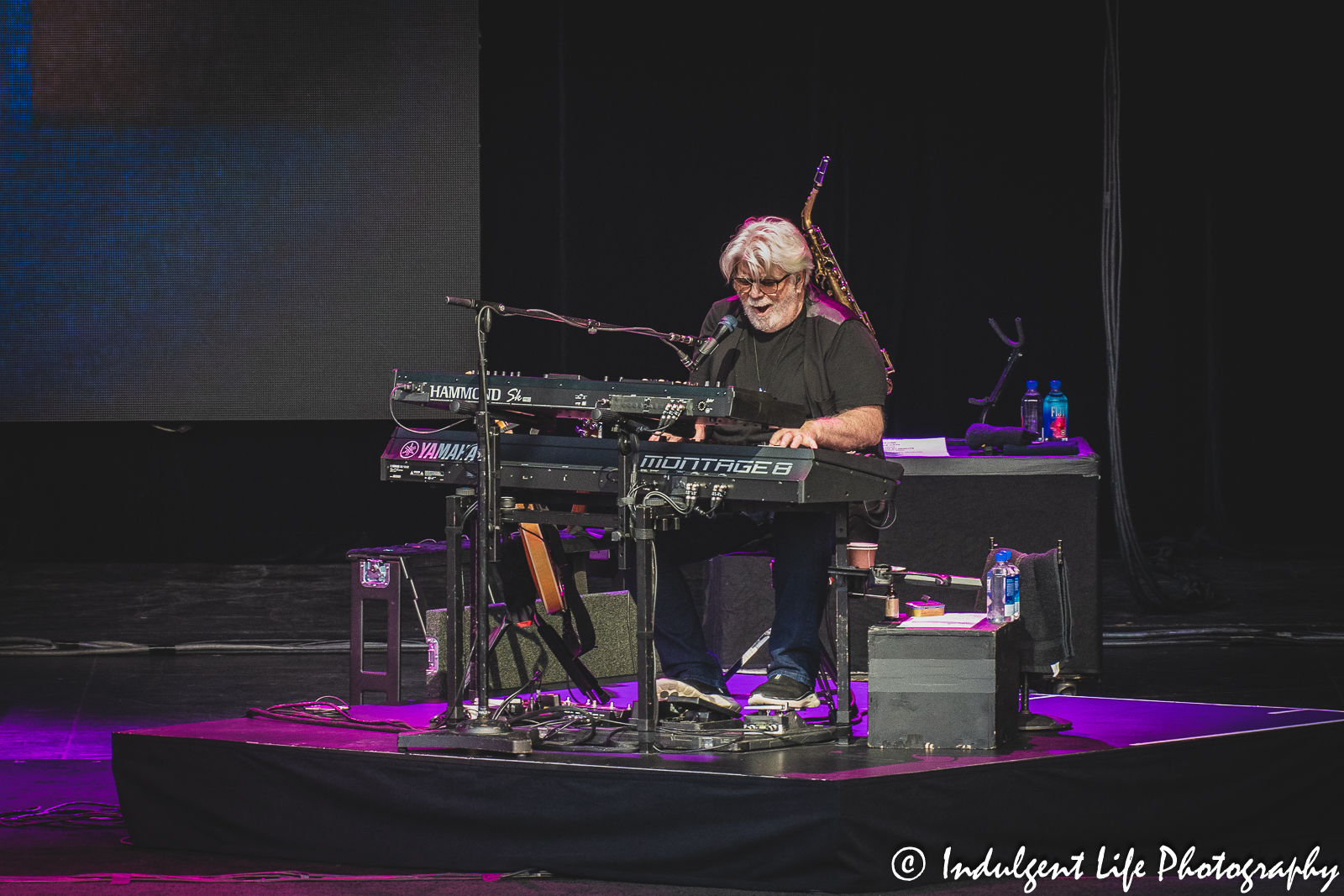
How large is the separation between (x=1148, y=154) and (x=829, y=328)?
13.3ft

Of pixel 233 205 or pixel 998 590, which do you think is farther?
pixel 233 205

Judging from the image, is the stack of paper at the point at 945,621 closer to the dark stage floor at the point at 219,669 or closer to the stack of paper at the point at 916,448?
the dark stage floor at the point at 219,669

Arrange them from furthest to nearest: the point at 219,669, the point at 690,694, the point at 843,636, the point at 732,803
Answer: the point at 219,669
the point at 690,694
the point at 843,636
the point at 732,803

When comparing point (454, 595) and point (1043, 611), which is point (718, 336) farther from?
point (1043, 611)

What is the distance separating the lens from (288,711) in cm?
331

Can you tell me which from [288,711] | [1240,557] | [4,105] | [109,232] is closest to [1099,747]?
[288,711]

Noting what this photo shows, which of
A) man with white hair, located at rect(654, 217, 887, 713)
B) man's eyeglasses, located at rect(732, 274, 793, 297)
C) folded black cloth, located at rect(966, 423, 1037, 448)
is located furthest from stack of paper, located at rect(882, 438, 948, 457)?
man's eyeglasses, located at rect(732, 274, 793, 297)

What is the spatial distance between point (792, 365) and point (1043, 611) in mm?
833

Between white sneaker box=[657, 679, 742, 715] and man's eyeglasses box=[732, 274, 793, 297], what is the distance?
957 mm

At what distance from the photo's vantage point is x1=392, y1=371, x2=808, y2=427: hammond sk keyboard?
8.71 feet

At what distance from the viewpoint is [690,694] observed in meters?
3.01

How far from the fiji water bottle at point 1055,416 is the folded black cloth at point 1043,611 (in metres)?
1.82

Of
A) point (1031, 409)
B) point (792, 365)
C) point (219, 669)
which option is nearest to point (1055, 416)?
point (1031, 409)

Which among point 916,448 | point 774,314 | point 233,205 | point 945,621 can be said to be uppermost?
point 233,205
